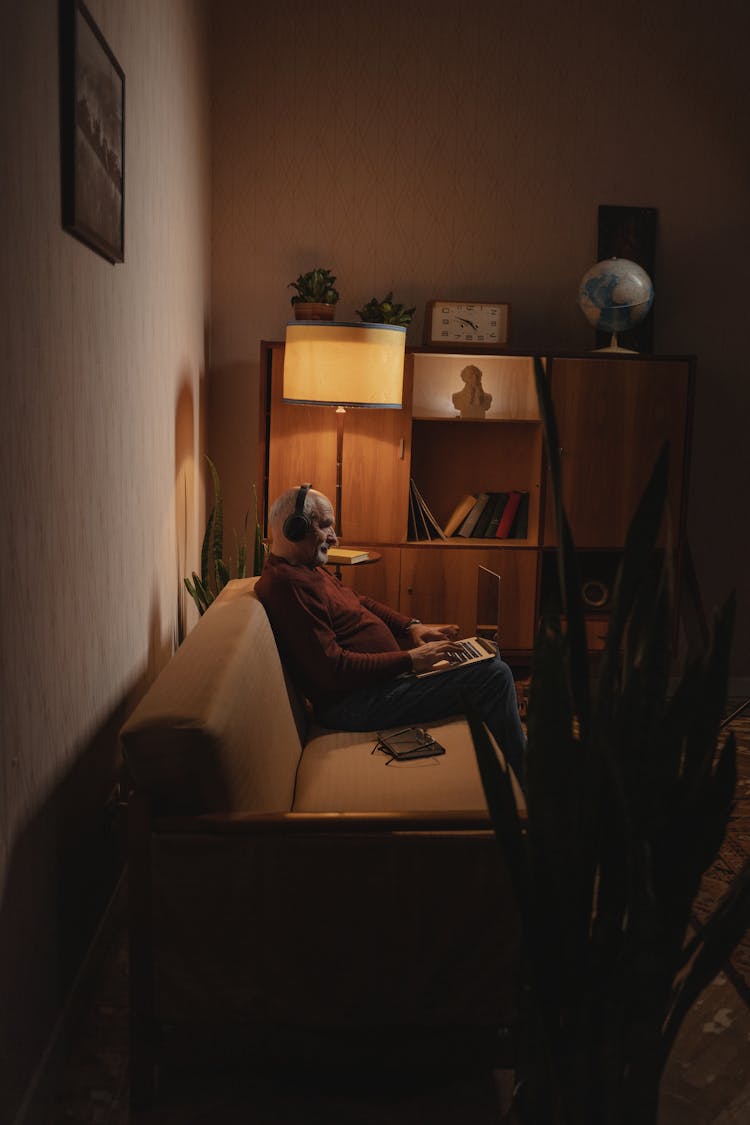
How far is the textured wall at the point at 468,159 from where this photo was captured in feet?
14.6

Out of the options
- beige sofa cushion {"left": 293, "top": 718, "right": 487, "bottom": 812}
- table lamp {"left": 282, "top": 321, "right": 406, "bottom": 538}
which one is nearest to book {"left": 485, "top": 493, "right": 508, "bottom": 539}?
table lamp {"left": 282, "top": 321, "right": 406, "bottom": 538}

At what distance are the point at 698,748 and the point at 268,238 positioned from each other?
3705mm

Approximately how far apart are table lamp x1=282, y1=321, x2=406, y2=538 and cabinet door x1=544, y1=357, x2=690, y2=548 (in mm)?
818

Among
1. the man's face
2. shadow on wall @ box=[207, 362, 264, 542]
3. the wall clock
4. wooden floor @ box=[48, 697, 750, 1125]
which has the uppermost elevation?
the wall clock

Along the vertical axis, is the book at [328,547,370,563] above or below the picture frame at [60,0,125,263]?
below

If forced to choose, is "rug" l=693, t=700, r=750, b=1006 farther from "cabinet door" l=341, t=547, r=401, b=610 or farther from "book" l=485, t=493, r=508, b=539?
"cabinet door" l=341, t=547, r=401, b=610

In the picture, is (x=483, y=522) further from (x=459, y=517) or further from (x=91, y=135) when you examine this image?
(x=91, y=135)

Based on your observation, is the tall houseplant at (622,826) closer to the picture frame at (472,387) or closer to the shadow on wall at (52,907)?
the shadow on wall at (52,907)

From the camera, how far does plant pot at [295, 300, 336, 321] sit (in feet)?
13.7

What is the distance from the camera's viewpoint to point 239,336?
181 inches

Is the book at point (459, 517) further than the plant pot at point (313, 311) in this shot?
Yes

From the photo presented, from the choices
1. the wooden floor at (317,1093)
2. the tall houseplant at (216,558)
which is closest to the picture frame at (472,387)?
the tall houseplant at (216,558)

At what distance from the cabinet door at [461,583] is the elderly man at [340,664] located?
51.5 inches

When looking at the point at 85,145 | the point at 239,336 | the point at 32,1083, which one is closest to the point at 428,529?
the point at 239,336
